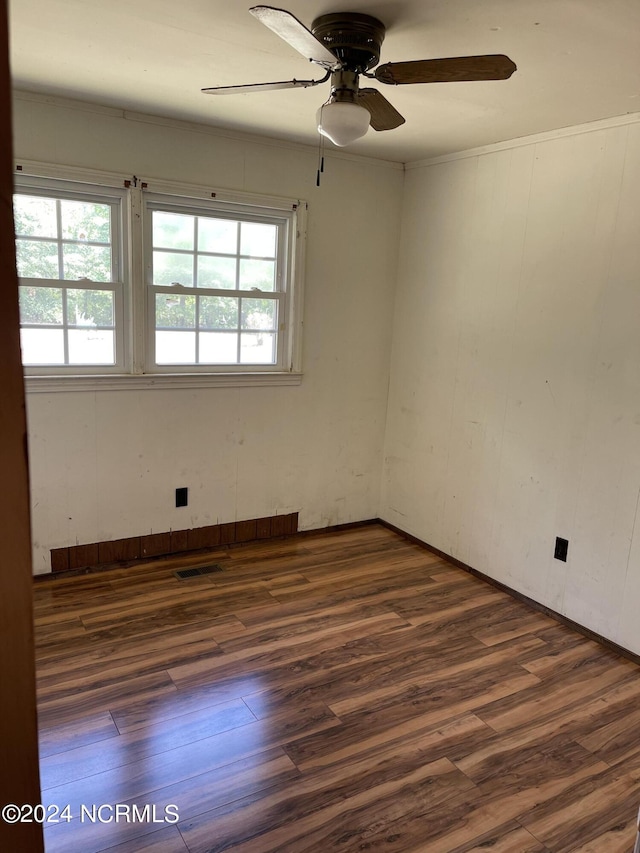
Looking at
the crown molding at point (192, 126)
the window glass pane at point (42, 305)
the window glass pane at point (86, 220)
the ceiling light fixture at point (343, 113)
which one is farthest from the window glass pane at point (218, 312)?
the ceiling light fixture at point (343, 113)

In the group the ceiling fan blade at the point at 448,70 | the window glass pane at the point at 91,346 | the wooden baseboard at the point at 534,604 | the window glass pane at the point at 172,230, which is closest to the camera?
the ceiling fan blade at the point at 448,70

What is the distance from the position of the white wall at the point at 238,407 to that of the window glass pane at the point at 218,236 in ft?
0.71

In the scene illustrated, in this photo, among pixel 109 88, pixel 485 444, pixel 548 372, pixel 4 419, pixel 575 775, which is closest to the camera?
pixel 4 419

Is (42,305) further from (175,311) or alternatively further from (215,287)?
(215,287)

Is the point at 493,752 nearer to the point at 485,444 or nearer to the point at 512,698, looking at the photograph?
the point at 512,698

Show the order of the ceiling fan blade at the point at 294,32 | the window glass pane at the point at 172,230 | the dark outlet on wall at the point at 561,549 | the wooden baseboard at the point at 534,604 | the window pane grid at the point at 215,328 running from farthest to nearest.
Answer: the window pane grid at the point at 215,328
the window glass pane at the point at 172,230
the dark outlet on wall at the point at 561,549
the wooden baseboard at the point at 534,604
the ceiling fan blade at the point at 294,32

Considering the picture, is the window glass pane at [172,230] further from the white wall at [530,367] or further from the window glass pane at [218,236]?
the white wall at [530,367]

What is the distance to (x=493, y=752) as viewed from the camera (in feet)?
7.06

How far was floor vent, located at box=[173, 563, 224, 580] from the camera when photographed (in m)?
3.42

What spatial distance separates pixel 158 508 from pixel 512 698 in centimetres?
220

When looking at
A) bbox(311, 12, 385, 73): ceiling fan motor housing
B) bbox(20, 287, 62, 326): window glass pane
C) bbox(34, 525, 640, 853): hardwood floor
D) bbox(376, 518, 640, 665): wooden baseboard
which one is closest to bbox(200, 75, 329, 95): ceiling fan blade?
bbox(311, 12, 385, 73): ceiling fan motor housing

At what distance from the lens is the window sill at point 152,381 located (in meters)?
3.10

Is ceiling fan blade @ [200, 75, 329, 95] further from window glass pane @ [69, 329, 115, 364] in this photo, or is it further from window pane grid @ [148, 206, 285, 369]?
window glass pane @ [69, 329, 115, 364]

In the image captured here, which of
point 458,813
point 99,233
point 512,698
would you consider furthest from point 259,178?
point 458,813
